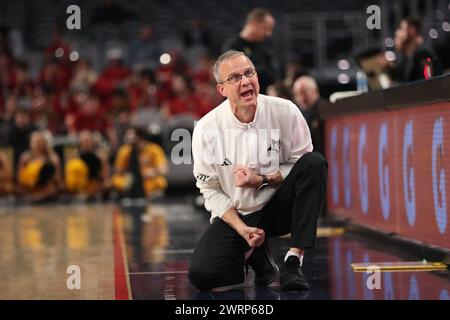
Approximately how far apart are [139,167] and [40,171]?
197 centimetres

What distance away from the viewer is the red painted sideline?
218 inches

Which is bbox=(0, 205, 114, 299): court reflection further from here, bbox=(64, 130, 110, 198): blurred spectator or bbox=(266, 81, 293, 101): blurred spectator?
bbox=(64, 130, 110, 198): blurred spectator

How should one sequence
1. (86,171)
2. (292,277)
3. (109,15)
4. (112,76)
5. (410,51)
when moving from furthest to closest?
(109,15) < (112,76) < (86,171) < (410,51) < (292,277)

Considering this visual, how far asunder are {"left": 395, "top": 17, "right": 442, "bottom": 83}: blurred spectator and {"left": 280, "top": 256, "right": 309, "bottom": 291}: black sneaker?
3.59 meters

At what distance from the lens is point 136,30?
2180 centimetres

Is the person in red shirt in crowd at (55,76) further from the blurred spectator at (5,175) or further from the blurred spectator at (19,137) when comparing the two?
the blurred spectator at (5,175)

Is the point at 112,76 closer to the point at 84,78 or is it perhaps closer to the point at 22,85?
the point at 84,78

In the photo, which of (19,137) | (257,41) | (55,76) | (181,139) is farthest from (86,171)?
(257,41)

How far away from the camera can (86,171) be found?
17031 mm

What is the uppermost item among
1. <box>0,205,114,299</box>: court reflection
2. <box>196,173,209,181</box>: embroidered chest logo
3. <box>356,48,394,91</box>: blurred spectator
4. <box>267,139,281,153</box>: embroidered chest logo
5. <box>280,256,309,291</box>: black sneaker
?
<box>356,48,394,91</box>: blurred spectator

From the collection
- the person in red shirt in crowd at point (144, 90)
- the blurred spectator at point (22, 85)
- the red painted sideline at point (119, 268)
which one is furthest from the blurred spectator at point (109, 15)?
the red painted sideline at point (119, 268)

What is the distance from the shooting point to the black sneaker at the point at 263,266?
5.72 meters

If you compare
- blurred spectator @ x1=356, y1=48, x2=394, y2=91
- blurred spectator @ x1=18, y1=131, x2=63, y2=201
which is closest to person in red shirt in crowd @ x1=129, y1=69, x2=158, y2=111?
blurred spectator @ x1=18, y1=131, x2=63, y2=201
